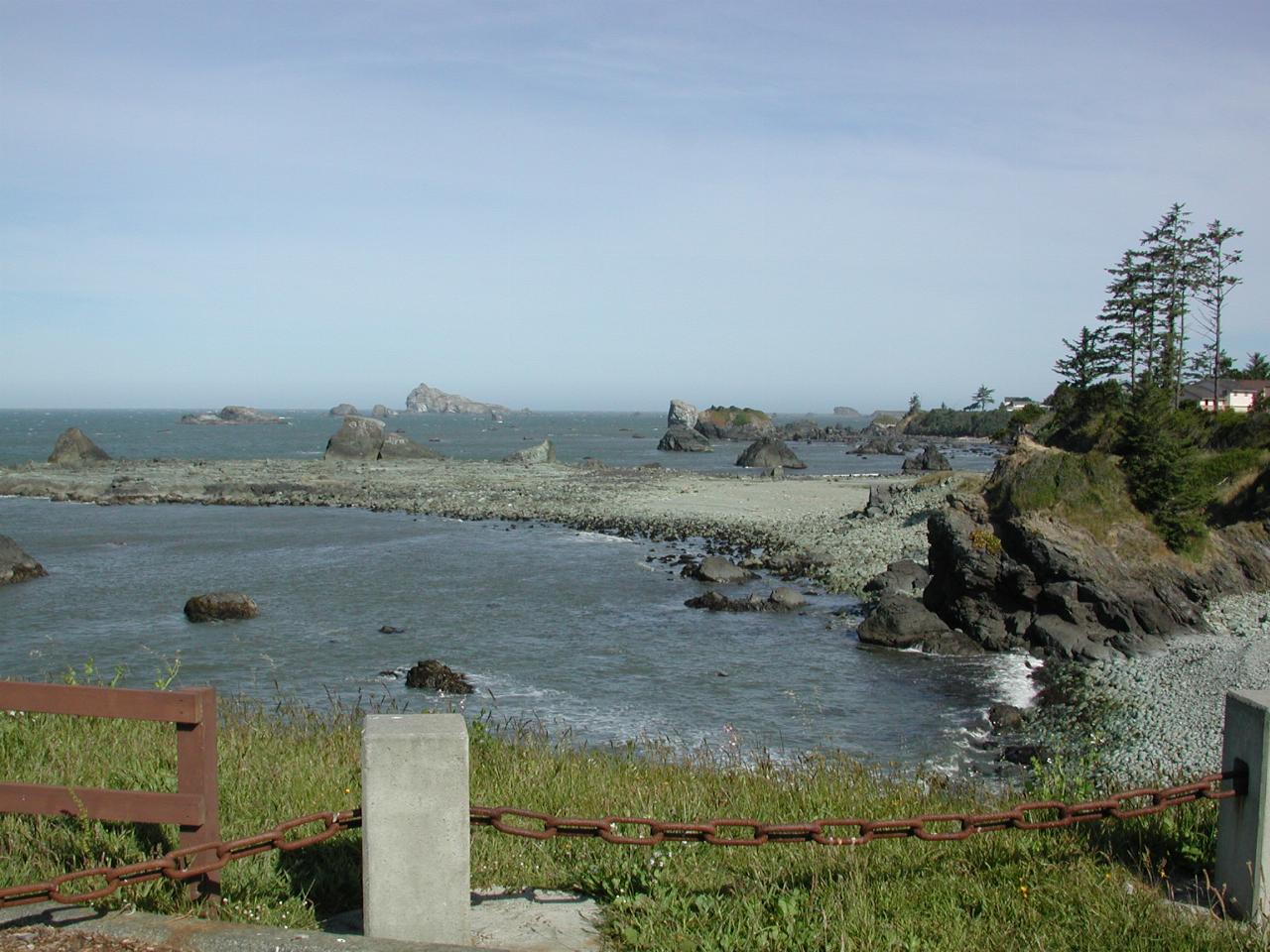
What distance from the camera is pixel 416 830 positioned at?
4410mm

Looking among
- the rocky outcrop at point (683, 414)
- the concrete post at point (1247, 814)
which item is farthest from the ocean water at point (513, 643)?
the rocky outcrop at point (683, 414)

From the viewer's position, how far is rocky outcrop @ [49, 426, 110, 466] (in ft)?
234

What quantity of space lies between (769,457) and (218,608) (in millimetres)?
61862

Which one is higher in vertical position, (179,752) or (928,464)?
(928,464)

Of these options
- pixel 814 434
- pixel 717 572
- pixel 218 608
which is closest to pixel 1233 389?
pixel 814 434

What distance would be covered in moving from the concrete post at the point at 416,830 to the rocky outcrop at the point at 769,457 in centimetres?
7543

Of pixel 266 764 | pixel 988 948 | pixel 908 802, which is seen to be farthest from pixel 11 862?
pixel 908 802

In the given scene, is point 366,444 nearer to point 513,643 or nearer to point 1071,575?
point 513,643

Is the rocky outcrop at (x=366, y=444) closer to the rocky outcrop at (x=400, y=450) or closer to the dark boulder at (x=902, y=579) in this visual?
the rocky outcrop at (x=400, y=450)

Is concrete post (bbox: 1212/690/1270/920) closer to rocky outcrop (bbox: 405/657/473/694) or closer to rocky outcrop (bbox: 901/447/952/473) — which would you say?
rocky outcrop (bbox: 405/657/473/694)

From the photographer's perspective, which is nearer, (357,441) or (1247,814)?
(1247,814)

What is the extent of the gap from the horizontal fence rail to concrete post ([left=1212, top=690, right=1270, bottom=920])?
4.56 meters

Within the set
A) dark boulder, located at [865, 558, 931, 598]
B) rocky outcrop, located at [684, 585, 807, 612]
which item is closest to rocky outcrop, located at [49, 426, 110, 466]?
rocky outcrop, located at [684, 585, 807, 612]

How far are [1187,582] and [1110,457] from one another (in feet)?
11.4
